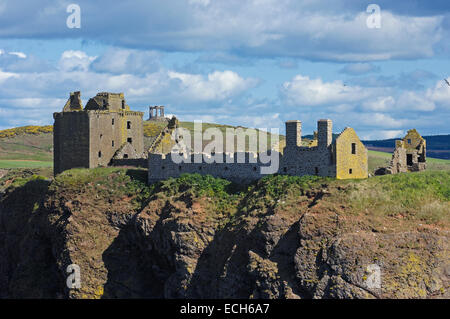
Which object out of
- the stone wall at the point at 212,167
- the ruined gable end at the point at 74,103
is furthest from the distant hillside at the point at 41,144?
the stone wall at the point at 212,167

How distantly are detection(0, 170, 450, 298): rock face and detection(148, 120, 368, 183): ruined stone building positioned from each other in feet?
7.00

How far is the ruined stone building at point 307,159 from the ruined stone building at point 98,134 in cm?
1604

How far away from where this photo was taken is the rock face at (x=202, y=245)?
57.8 meters

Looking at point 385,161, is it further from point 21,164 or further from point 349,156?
point 21,164

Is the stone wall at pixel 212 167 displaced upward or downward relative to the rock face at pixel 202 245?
upward

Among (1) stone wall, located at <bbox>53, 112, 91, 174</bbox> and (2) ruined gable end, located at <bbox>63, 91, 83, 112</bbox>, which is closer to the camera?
(1) stone wall, located at <bbox>53, 112, 91, 174</bbox>

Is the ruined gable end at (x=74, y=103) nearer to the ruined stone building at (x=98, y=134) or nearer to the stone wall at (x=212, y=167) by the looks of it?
the ruined stone building at (x=98, y=134)

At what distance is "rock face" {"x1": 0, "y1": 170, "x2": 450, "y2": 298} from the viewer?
5784 cm

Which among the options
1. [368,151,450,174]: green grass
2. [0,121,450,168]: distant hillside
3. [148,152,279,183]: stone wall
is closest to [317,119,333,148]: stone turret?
[148,152,279,183]: stone wall

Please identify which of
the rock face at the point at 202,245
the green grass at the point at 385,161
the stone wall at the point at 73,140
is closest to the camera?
the rock face at the point at 202,245

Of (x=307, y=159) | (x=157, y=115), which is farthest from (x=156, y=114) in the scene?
(x=307, y=159)

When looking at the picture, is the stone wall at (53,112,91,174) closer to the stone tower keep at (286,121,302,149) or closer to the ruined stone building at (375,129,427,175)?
the stone tower keep at (286,121,302,149)

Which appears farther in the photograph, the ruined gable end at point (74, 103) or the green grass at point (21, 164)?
the green grass at point (21, 164)

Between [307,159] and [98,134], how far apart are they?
27.3 m
